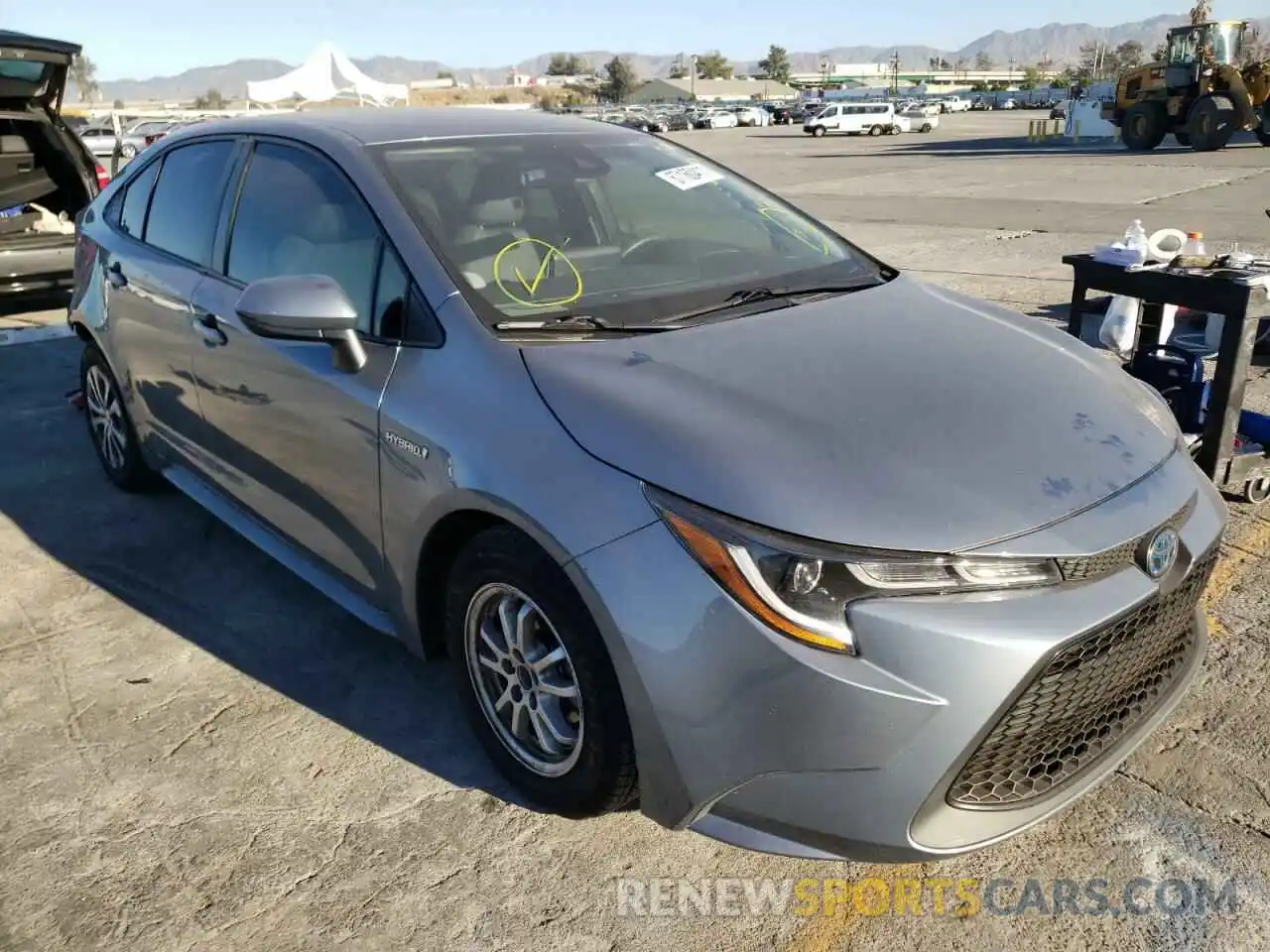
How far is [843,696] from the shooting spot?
6.26 feet

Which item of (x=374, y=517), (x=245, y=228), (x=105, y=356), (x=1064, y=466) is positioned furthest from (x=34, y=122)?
(x=1064, y=466)

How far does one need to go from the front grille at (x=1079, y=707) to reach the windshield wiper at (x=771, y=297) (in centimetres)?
127

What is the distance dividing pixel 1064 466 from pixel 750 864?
116 cm

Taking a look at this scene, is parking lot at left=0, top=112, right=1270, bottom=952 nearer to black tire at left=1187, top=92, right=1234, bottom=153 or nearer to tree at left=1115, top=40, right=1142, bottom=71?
black tire at left=1187, top=92, right=1234, bottom=153

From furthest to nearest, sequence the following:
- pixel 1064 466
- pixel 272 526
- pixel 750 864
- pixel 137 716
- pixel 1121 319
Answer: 1. pixel 1121 319
2. pixel 272 526
3. pixel 137 716
4. pixel 750 864
5. pixel 1064 466

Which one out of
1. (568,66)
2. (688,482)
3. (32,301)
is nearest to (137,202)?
(688,482)

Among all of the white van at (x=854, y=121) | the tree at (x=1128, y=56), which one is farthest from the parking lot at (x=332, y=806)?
the tree at (x=1128, y=56)

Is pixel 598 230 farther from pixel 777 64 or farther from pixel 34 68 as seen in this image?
pixel 777 64

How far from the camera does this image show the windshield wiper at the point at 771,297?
2848mm

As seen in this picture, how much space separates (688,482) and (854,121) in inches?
1954

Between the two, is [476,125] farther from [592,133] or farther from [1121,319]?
[1121,319]

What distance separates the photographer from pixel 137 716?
310 centimetres

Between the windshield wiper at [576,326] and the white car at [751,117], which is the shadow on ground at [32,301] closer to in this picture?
the windshield wiper at [576,326]

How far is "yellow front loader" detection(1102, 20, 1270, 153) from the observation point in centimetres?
2631
